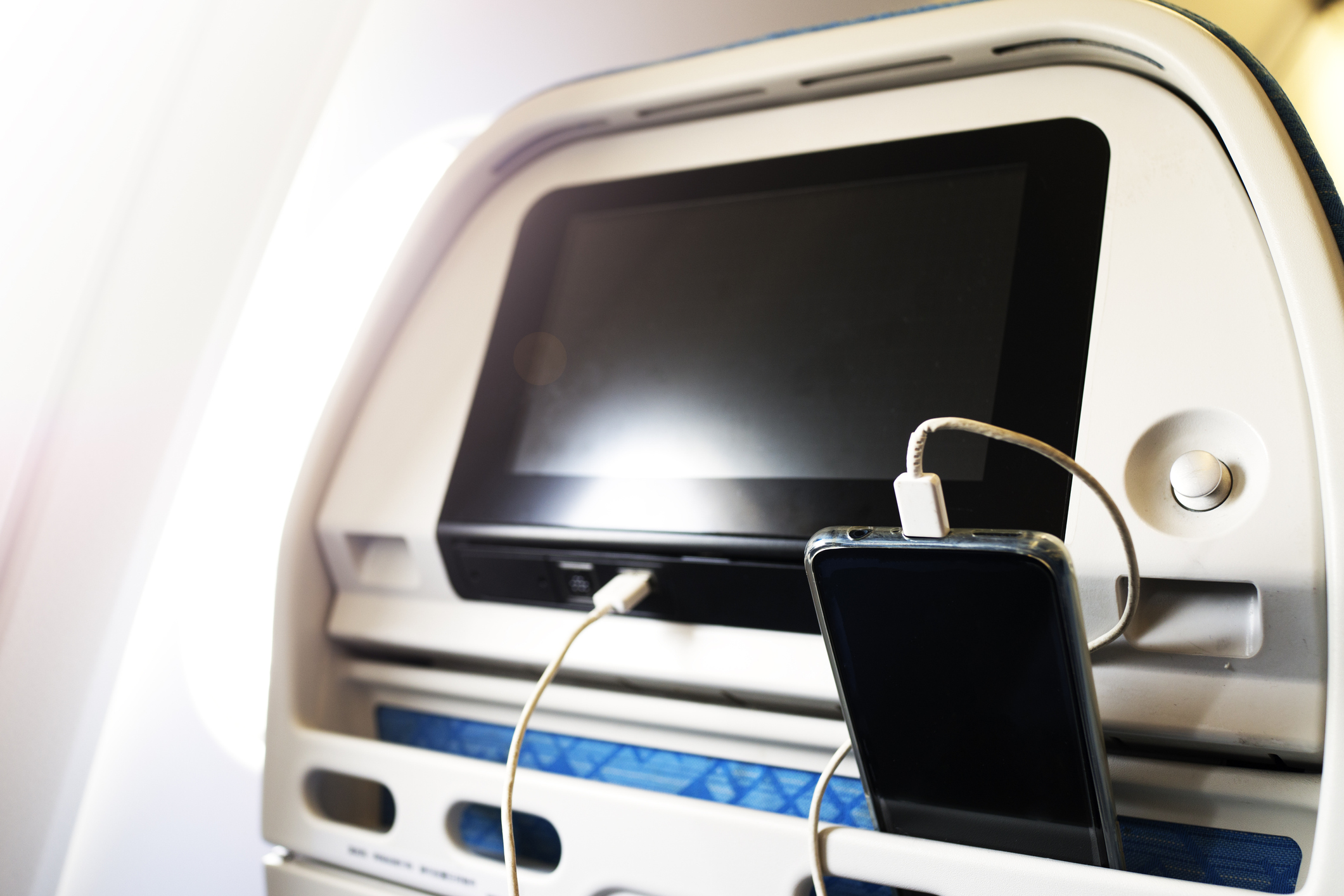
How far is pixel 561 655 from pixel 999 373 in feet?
1.21

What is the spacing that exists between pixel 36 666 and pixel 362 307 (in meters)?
0.57

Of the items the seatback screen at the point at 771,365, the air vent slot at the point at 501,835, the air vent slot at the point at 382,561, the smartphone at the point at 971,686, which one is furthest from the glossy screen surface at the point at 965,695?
the air vent slot at the point at 382,561

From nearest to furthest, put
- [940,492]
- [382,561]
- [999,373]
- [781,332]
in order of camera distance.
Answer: [940,492] < [999,373] < [781,332] < [382,561]

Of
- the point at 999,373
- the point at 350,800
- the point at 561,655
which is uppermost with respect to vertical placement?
the point at 999,373

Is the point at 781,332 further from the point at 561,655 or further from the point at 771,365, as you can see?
the point at 561,655

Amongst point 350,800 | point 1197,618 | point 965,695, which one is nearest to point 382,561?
point 350,800

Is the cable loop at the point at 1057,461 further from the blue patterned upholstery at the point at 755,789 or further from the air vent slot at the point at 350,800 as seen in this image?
the air vent slot at the point at 350,800

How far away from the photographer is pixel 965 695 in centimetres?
49

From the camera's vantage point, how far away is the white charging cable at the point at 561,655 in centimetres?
59

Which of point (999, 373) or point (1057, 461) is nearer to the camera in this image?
point (1057, 461)

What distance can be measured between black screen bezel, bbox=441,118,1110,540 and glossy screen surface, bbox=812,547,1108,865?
0.35 feet

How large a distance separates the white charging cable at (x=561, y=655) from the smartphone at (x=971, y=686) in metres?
0.19

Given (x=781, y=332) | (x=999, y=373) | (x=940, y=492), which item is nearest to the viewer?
(x=940, y=492)

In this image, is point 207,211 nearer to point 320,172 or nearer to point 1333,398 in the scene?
point 320,172
